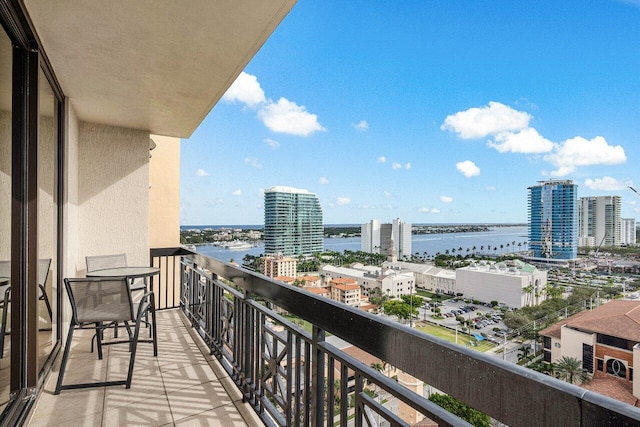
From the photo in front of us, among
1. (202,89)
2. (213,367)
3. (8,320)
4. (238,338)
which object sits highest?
(202,89)

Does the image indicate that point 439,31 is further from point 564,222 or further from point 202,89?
point 202,89

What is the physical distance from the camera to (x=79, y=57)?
2736 mm

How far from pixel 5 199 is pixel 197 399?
1.73 meters

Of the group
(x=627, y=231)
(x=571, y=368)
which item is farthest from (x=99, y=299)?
(x=627, y=231)

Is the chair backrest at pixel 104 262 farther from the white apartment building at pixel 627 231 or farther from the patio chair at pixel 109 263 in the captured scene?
the white apartment building at pixel 627 231

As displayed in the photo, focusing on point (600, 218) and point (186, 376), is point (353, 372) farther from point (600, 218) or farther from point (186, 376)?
point (600, 218)

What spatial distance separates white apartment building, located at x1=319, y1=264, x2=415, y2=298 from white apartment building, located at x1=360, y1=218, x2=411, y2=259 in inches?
28.5

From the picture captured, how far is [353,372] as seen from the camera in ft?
4.49

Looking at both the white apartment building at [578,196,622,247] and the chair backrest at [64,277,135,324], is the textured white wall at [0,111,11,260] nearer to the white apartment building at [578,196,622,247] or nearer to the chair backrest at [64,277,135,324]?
the chair backrest at [64,277,135,324]

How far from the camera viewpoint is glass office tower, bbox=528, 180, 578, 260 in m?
3.43

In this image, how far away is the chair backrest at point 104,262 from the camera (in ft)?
12.7

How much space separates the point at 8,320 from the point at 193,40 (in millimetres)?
2065

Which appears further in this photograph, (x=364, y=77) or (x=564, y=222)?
(x=364, y=77)

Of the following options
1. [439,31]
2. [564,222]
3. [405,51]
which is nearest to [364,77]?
[405,51]
